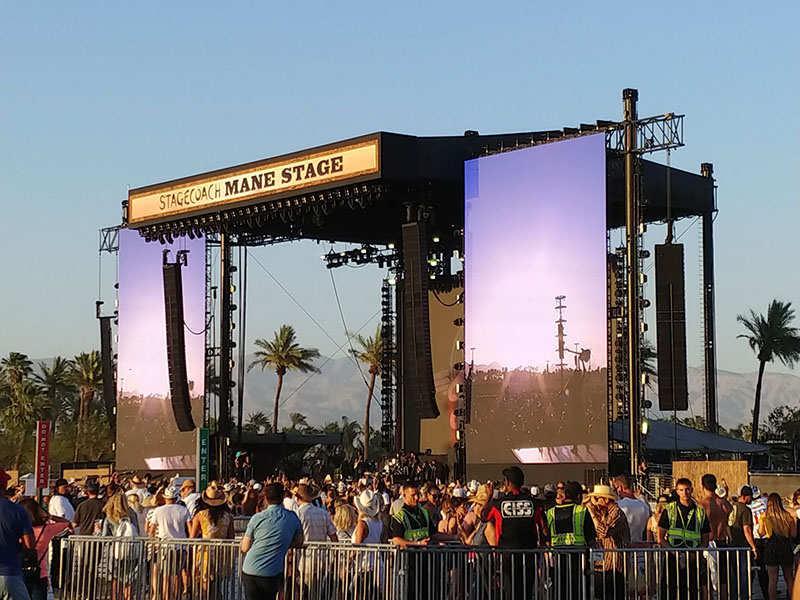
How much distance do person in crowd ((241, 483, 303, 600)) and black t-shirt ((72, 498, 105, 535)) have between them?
4.86 meters

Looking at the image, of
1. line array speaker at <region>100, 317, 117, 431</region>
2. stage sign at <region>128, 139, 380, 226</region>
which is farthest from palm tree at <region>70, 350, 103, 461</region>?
stage sign at <region>128, 139, 380, 226</region>

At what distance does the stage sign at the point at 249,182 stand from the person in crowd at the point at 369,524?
19557mm

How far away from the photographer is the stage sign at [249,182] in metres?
33.1

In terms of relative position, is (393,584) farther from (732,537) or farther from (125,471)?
(125,471)

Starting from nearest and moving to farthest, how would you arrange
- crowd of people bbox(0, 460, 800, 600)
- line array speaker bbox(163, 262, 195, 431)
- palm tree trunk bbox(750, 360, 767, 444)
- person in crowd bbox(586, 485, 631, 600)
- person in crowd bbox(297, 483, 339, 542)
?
crowd of people bbox(0, 460, 800, 600) < person in crowd bbox(586, 485, 631, 600) < person in crowd bbox(297, 483, 339, 542) < line array speaker bbox(163, 262, 195, 431) < palm tree trunk bbox(750, 360, 767, 444)

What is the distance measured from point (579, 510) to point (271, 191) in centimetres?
2414

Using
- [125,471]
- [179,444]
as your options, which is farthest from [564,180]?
[125,471]

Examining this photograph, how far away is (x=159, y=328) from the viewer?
136 feet

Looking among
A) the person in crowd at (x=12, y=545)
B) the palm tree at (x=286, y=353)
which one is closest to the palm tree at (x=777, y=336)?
the palm tree at (x=286, y=353)

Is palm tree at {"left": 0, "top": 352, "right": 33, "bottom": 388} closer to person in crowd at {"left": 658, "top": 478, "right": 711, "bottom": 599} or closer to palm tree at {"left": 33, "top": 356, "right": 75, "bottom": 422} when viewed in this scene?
palm tree at {"left": 33, "top": 356, "right": 75, "bottom": 422}

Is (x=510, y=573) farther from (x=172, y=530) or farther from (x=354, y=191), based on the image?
(x=354, y=191)

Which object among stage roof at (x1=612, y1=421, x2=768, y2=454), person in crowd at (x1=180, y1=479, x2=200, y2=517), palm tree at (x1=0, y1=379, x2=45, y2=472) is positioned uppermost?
palm tree at (x1=0, y1=379, x2=45, y2=472)

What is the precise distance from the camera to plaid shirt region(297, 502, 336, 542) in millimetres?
13586

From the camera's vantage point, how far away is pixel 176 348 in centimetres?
3906
